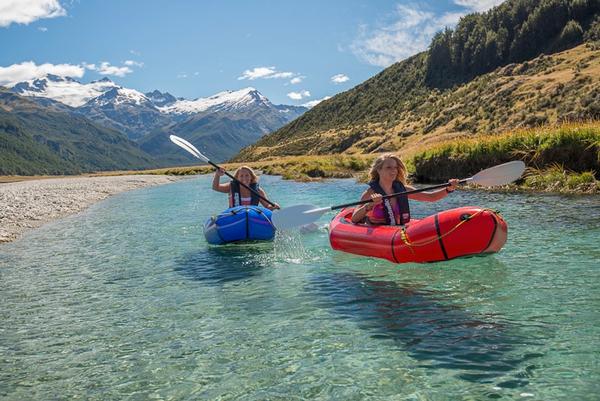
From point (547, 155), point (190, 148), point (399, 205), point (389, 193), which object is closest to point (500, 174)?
point (399, 205)

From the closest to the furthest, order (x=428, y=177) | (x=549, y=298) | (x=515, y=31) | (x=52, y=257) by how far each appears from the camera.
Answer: (x=549, y=298) < (x=52, y=257) < (x=428, y=177) < (x=515, y=31)

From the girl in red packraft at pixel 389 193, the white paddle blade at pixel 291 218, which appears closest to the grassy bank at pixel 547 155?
the girl in red packraft at pixel 389 193

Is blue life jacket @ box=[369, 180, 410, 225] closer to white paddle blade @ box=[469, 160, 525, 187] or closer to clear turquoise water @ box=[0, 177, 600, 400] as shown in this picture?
clear turquoise water @ box=[0, 177, 600, 400]

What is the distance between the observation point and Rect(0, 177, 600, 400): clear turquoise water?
181 inches

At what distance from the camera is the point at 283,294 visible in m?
7.74

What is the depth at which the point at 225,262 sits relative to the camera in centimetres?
1037

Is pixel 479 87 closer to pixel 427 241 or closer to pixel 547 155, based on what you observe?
pixel 547 155

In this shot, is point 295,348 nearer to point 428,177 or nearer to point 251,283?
point 251,283

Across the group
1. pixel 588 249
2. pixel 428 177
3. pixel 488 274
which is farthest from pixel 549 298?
pixel 428 177

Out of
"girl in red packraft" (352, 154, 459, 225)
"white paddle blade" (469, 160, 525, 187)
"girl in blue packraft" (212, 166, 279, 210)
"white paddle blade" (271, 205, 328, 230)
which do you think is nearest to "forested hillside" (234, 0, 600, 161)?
"white paddle blade" (469, 160, 525, 187)

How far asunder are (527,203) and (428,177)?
9158 mm

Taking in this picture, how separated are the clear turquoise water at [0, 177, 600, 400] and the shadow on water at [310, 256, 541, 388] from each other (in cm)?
2

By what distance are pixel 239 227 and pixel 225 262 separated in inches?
A: 51.5

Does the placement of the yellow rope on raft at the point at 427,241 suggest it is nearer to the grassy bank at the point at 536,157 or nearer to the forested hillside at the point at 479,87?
the grassy bank at the point at 536,157
